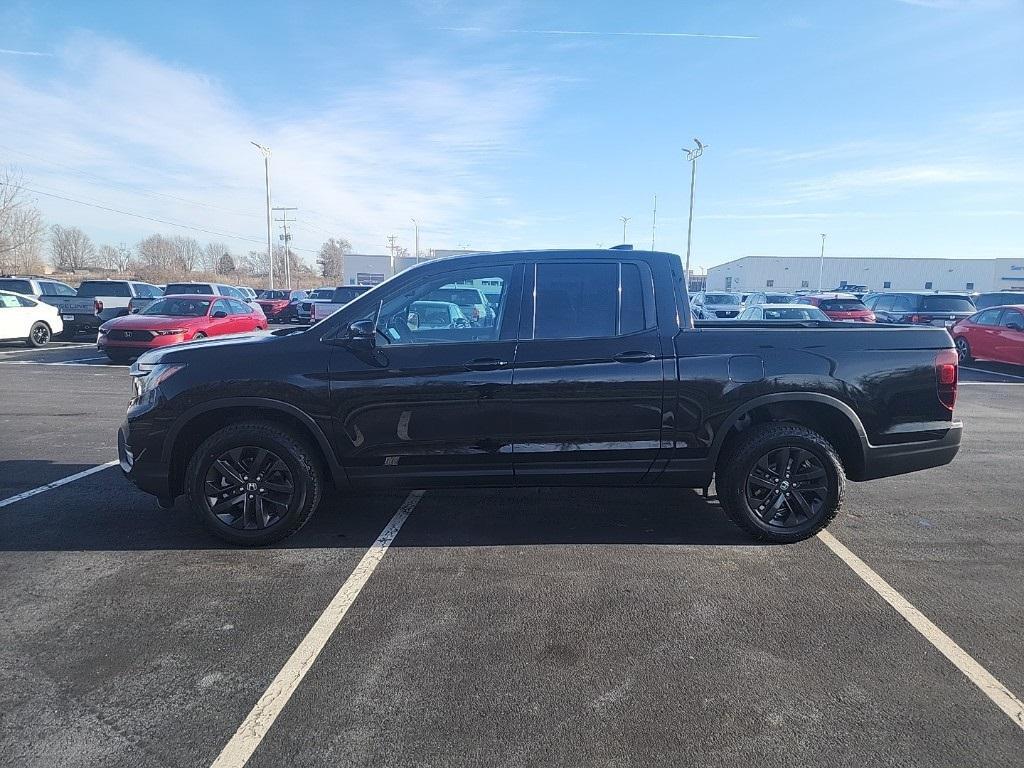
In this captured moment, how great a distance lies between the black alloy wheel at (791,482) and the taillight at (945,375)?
95 centimetres

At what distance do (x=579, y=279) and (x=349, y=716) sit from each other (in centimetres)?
283

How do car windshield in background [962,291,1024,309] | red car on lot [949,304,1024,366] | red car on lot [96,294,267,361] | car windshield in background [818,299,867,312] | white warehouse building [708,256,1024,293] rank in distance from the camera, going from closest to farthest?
red car on lot [96,294,267,361] → red car on lot [949,304,1024,366] → car windshield in background [818,299,867,312] → car windshield in background [962,291,1024,309] → white warehouse building [708,256,1024,293]

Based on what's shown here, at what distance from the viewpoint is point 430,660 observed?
2830 millimetres

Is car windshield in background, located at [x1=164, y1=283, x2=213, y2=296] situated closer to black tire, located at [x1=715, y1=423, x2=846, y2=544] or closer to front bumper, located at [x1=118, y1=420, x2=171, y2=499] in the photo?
front bumper, located at [x1=118, y1=420, x2=171, y2=499]

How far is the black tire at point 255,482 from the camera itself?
3.92 metres

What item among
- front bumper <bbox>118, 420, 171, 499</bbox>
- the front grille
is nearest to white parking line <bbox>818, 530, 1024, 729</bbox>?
front bumper <bbox>118, 420, 171, 499</bbox>

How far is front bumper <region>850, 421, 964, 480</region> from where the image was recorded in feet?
13.3

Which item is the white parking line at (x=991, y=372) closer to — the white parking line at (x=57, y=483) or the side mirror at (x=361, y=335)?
the side mirror at (x=361, y=335)

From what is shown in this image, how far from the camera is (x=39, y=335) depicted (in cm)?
1648

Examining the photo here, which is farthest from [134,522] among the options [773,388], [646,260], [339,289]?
[339,289]

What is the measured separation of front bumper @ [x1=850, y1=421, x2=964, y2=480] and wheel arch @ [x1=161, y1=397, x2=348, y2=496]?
11.6 ft

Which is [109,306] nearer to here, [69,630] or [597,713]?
[69,630]

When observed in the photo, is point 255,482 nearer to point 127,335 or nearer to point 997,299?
point 127,335

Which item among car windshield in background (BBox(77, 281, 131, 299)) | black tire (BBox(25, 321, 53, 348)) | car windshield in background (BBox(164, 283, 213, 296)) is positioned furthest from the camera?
car windshield in background (BBox(164, 283, 213, 296))
